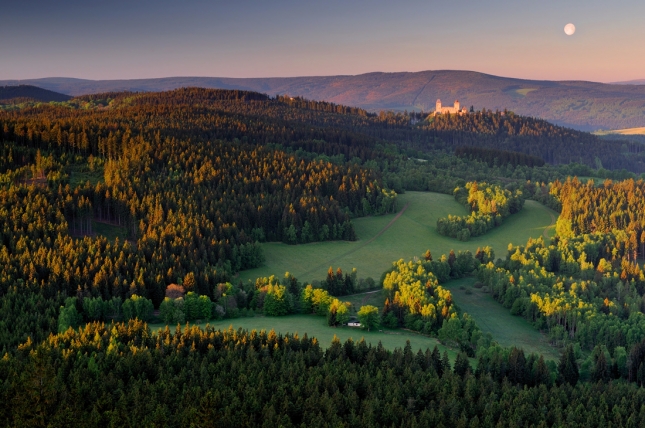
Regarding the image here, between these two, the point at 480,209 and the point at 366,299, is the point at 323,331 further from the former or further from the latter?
the point at 480,209

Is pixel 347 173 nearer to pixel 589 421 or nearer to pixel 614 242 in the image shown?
pixel 614 242

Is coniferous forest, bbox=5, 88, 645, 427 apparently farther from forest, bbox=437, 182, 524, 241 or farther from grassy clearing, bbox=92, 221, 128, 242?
grassy clearing, bbox=92, 221, 128, 242

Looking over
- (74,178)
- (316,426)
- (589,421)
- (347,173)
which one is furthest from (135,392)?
(347,173)

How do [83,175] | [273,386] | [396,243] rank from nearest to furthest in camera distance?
[273,386] → [396,243] → [83,175]

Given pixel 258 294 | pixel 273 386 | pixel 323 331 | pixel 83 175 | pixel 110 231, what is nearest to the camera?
pixel 273 386

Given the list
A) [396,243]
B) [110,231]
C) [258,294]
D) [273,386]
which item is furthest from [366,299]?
[110,231]
